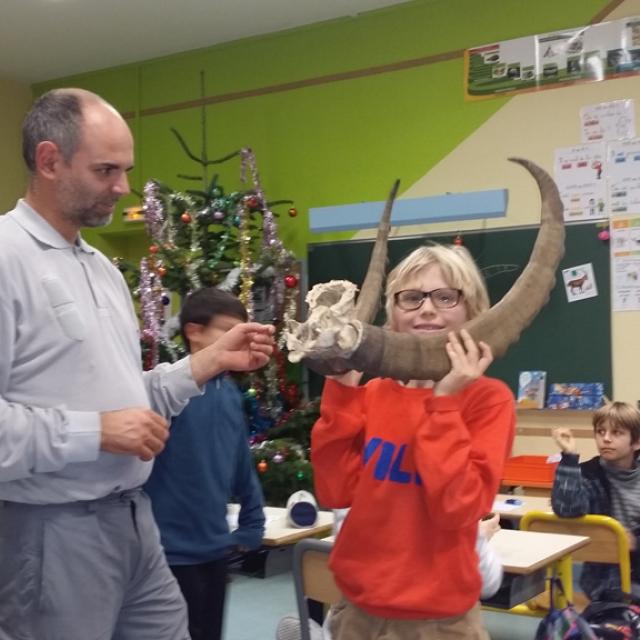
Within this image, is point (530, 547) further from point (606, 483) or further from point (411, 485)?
point (411, 485)

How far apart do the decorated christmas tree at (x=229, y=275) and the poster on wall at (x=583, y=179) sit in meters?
1.90

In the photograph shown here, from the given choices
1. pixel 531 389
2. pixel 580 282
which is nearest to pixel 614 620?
pixel 531 389

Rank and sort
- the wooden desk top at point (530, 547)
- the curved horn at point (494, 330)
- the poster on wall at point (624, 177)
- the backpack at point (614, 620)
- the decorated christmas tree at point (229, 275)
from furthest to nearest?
1. the decorated christmas tree at point (229, 275)
2. the poster on wall at point (624, 177)
3. the backpack at point (614, 620)
4. the wooden desk top at point (530, 547)
5. the curved horn at point (494, 330)

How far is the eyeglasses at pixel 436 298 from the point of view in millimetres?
1894

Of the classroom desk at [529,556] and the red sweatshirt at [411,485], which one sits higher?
the red sweatshirt at [411,485]

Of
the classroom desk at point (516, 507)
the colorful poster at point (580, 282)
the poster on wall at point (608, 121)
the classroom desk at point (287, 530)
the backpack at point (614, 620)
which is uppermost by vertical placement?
the poster on wall at point (608, 121)

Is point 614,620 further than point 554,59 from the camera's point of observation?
No

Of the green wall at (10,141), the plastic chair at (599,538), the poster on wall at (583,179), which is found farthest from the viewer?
the green wall at (10,141)

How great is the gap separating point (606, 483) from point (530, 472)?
1.60 m

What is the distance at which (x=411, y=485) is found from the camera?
6.02ft

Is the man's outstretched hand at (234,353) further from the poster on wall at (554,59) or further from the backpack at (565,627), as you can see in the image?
the poster on wall at (554,59)

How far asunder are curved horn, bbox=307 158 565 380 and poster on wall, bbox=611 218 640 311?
12.7 feet

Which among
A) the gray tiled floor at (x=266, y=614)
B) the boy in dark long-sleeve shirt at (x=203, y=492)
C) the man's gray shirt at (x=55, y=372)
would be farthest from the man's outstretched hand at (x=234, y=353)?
the gray tiled floor at (x=266, y=614)

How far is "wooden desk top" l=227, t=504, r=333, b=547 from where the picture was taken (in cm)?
317
